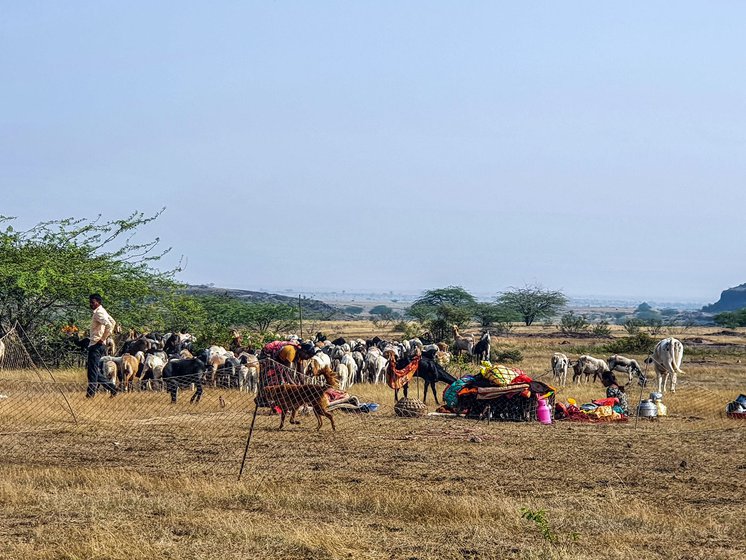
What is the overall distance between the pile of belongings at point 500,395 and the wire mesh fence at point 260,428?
0.03m

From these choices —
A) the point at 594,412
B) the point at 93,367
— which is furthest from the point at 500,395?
the point at 93,367

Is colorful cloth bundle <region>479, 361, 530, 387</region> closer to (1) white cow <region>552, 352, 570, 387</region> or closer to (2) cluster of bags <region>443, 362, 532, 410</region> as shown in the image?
(2) cluster of bags <region>443, 362, 532, 410</region>

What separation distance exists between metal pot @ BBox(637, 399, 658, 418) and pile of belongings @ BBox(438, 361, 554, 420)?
1.89 metres

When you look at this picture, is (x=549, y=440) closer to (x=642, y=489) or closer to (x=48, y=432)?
(x=642, y=489)

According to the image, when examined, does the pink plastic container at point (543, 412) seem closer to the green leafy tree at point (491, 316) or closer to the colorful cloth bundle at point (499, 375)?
the colorful cloth bundle at point (499, 375)

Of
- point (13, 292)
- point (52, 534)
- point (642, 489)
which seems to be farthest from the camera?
point (13, 292)

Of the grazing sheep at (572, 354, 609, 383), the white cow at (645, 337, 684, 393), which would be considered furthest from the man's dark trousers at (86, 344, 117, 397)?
the grazing sheep at (572, 354, 609, 383)

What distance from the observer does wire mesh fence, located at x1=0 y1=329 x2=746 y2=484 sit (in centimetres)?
1164

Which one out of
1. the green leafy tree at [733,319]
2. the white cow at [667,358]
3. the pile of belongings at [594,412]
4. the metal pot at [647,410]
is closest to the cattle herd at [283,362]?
the white cow at [667,358]

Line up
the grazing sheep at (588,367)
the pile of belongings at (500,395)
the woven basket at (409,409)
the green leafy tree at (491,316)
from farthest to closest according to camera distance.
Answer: the green leafy tree at (491,316) < the grazing sheep at (588,367) < the woven basket at (409,409) < the pile of belongings at (500,395)

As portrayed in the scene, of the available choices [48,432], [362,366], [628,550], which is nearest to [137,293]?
[362,366]

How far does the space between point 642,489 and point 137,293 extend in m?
17.6

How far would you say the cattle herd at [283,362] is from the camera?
719 inches

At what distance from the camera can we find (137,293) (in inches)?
1002
